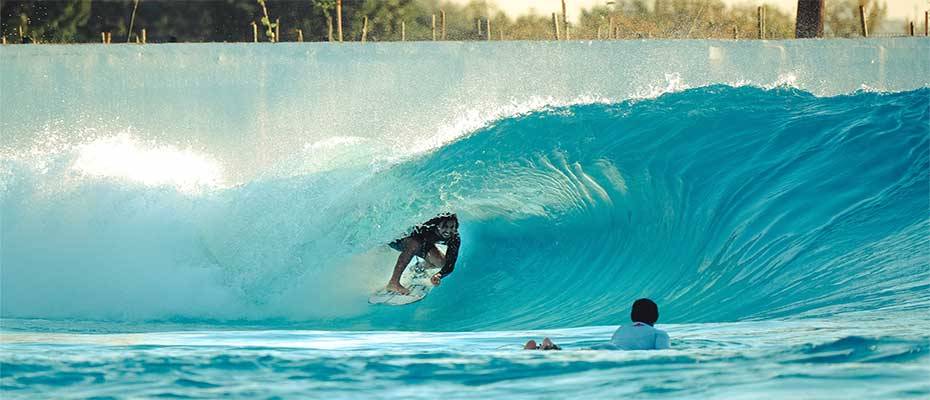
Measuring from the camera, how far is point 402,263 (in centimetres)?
869

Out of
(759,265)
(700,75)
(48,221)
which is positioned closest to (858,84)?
(700,75)

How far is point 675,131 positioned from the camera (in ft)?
32.5

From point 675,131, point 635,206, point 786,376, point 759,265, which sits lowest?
point 786,376

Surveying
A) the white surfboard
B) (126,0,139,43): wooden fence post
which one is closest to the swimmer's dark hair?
the white surfboard

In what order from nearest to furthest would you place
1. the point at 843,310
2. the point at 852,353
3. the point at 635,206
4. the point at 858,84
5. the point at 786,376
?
1. the point at 786,376
2. the point at 852,353
3. the point at 843,310
4. the point at 635,206
5. the point at 858,84

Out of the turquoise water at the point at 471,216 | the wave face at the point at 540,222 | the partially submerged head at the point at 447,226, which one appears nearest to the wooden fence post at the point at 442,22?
the turquoise water at the point at 471,216

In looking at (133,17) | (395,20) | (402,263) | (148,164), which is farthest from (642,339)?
(133,17)

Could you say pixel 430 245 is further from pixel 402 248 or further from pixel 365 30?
pixel 365 30

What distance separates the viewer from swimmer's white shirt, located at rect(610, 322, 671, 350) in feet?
17.1

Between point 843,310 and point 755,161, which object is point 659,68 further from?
point 843,310

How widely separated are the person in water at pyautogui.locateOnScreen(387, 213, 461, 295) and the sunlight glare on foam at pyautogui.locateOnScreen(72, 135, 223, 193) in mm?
2488

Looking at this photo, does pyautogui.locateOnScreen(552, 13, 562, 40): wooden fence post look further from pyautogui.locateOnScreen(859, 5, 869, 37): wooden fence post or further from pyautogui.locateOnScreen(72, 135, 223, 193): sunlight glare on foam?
pyautogui.locateOnScreen(72, 135, 223, 193): sunlight glare on foam

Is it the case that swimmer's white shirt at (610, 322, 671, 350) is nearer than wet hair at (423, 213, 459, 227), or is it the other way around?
swimmer's white shirt at (610, 322, 671, 350)

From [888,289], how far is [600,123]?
3.41m
